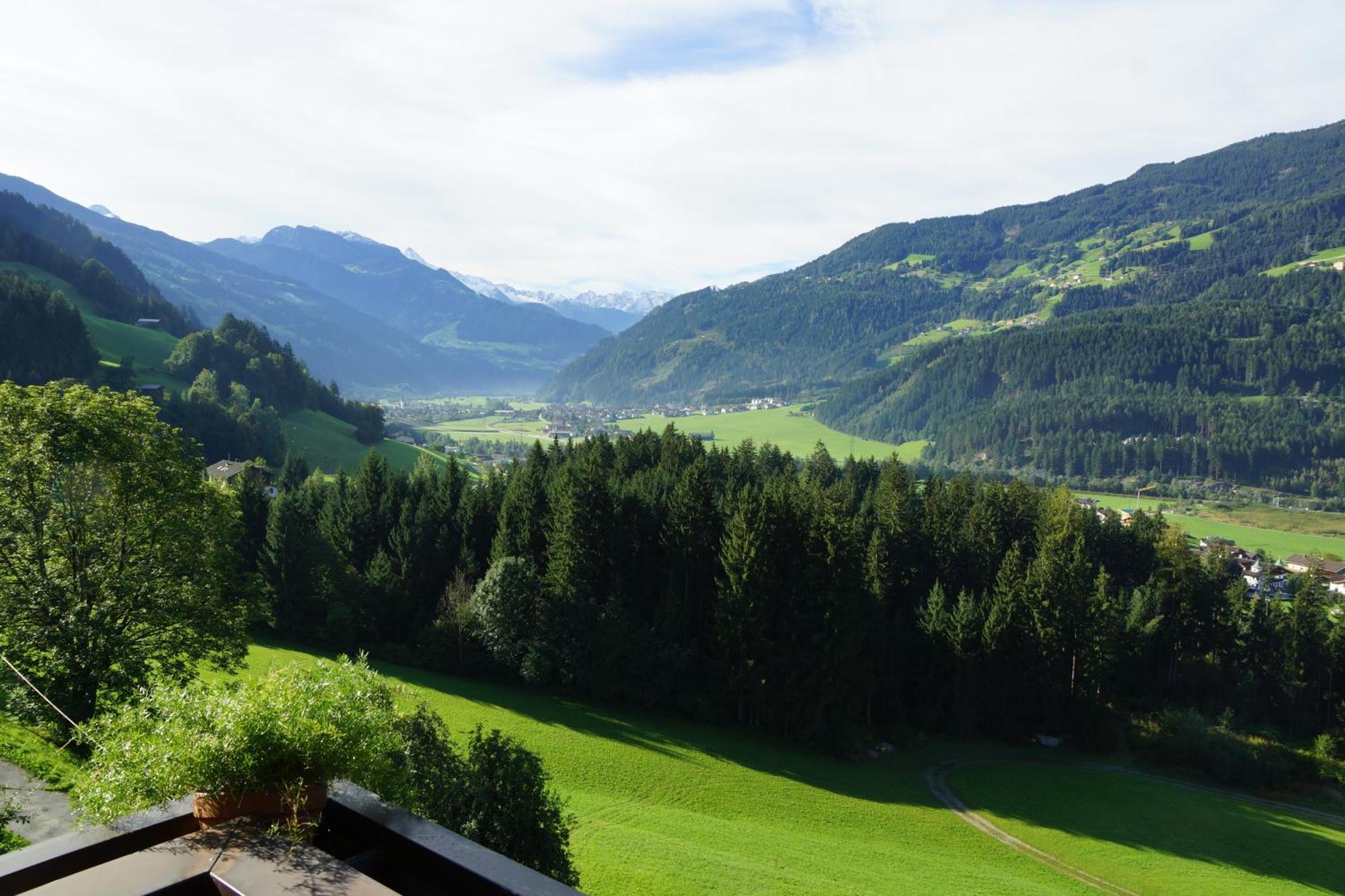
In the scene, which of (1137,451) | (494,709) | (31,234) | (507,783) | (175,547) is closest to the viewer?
(507,783)

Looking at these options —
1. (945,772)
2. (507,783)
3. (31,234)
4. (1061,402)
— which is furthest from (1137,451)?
(31,234)

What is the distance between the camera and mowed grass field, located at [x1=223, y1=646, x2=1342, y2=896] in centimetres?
2588

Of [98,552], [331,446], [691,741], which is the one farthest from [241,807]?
[331,446]

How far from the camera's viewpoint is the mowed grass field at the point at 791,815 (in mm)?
25875

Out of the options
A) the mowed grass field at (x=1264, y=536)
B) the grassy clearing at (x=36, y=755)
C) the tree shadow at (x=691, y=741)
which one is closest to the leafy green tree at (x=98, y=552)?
the grassy clearing at (x=36, y=755)

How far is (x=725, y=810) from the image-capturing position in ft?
110

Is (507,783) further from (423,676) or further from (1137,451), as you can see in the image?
(1137,451)

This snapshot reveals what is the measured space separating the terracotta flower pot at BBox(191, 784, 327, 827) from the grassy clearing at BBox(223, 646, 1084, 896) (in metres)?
16.4

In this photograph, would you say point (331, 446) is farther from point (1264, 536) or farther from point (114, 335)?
point (1264, 536)

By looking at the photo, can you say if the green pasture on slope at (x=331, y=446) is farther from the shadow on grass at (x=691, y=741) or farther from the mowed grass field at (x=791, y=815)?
the mowed grass field at (x=791, y=815)

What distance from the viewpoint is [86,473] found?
2178 centimetres

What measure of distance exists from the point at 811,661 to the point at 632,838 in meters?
21.0

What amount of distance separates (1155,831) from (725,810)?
2339 cm

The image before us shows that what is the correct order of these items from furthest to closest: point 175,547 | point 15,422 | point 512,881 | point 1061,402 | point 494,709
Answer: point 1061,402, point 494,709, point 175,547, point 15,422, point 512,881
